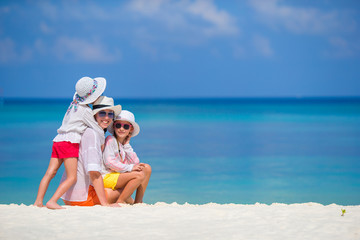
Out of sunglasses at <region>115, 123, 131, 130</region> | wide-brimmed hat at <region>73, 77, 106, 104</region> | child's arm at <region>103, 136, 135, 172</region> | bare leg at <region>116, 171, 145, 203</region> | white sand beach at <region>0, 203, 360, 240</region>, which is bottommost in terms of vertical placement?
white sand beach at <region>0, 203, 360, 240</region>

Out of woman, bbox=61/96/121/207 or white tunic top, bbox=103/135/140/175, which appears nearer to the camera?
woman, bbox=61/96/121/207

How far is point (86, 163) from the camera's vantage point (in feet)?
16.6

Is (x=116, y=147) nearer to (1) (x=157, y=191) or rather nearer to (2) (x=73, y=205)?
(2) (x=73, y=205)

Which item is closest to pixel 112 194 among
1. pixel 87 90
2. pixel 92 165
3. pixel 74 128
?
pixel 92 165

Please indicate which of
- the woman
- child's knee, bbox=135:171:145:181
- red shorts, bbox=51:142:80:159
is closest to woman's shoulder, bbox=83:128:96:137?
the woman

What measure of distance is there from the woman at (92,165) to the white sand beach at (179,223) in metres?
0.25

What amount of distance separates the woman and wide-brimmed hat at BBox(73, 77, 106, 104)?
11cm

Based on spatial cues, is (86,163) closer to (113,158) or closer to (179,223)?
(113,158)

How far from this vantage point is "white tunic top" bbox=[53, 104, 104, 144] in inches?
199

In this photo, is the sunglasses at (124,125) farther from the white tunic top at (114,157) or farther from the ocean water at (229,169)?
the ocean water at (229,169)

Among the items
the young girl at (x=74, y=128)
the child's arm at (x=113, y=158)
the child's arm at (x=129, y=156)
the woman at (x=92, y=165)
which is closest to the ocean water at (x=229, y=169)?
the child's arm at (x=129, y=156)

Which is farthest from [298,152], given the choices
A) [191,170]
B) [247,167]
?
[191,170]

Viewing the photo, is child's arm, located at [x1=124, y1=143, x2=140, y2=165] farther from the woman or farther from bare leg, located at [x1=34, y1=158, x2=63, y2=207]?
bare leg, located at [x1=34, y1=158, x2=63, y2=207]

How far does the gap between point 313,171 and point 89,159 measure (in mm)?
6705
